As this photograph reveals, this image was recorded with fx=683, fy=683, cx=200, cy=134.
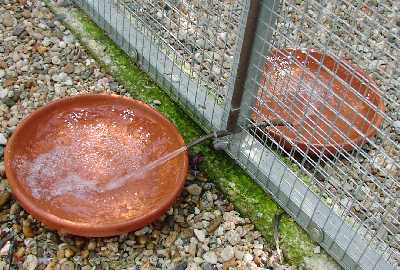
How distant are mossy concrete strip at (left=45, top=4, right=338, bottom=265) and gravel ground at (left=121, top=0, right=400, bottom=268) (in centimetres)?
18

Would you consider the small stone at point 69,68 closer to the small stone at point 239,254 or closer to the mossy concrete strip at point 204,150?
the mossy concrete strip at point 204,150

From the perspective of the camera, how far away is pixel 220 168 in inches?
103

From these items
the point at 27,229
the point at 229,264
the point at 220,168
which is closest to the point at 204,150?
the point at 220,168

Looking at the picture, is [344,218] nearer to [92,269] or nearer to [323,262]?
[323,262]

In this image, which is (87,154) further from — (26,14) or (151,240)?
(26,14)

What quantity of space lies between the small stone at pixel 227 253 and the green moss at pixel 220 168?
144 millimetres

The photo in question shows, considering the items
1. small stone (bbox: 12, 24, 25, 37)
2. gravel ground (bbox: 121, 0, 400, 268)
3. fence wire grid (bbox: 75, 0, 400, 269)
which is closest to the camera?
gravel ground (bbox: 121, 0, 400, 268)

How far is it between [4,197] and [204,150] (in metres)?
0.77

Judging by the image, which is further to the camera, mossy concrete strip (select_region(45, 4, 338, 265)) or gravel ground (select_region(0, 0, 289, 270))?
mossy concrete strip (select_region(45, 4, 338, 265))

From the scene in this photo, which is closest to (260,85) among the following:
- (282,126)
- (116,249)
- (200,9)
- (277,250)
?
(282,126)

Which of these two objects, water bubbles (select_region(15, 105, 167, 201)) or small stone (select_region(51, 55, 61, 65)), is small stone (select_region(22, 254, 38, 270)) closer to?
water bubbles (select_region(15, 105, 167, 201))

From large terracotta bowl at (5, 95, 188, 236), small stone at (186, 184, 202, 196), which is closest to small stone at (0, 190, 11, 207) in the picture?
large terracotta bowl at (5, 95, 188, 236)

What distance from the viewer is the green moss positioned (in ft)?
7.93

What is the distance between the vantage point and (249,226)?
8.13ft
